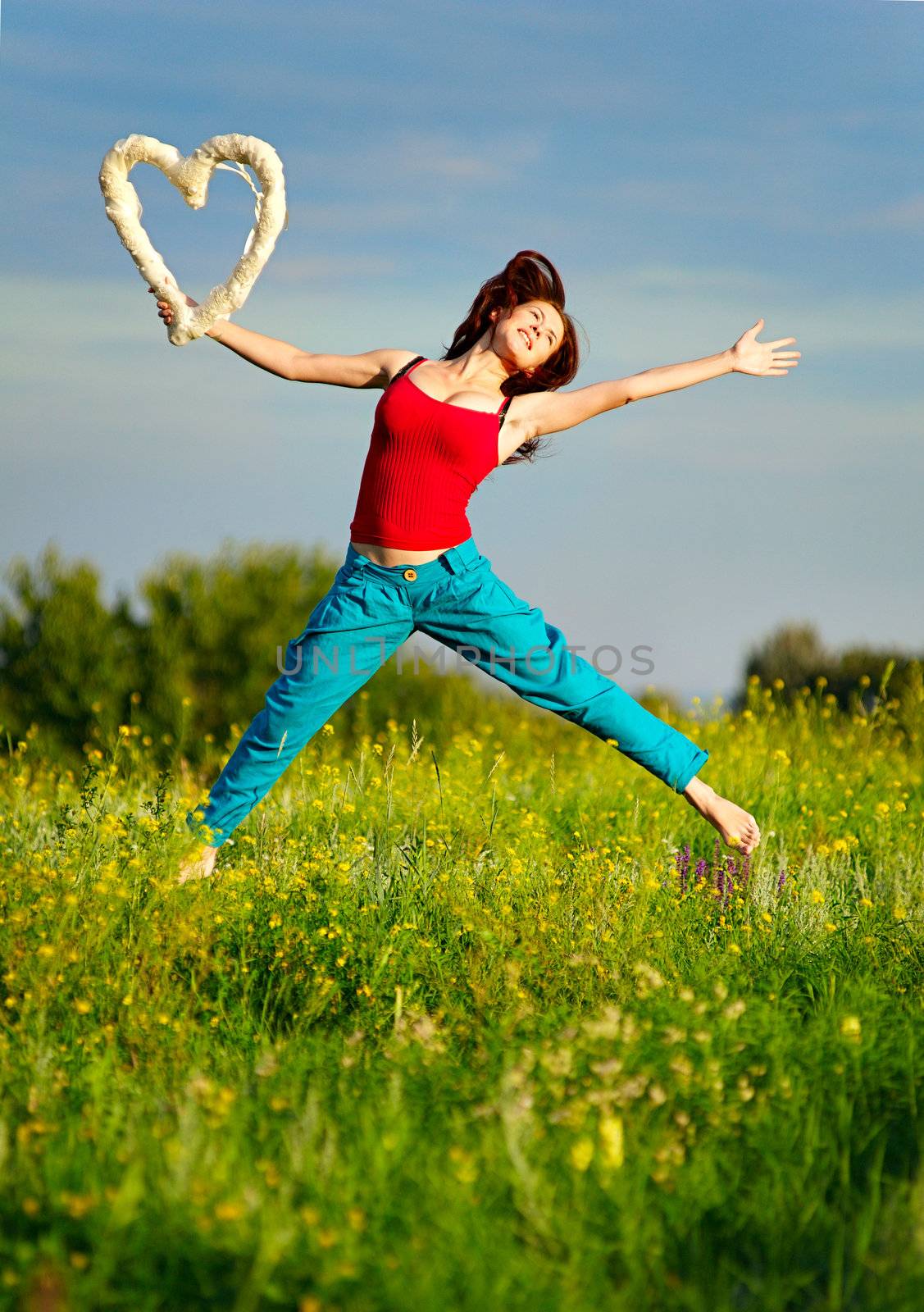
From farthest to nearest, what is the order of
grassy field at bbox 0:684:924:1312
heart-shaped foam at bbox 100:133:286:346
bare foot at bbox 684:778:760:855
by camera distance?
bare foot at bbox 684:778:760:855 → heart-shaped foam at bbox 100:133:286:346 → grassy field at bbox 0:684:924:1312

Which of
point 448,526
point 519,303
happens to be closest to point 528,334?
point 519,303

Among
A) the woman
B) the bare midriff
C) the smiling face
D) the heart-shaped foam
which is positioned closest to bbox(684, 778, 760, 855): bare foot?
the woman

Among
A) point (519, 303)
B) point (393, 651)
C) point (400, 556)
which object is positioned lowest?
point (393, 651)

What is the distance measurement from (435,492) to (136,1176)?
2696mm

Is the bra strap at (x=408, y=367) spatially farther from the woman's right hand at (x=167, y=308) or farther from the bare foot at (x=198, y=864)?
the bare foot at (x=198, y=864)

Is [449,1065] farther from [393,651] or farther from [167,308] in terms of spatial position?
[167,308]

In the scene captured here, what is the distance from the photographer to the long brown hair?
4.68m

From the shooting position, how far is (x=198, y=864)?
4418 mm

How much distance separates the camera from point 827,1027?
322cm

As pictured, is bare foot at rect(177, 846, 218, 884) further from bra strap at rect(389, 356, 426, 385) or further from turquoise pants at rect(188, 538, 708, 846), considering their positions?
bra strap at rect(389, 356, 426, 385)

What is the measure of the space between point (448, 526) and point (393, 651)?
1.67 ft

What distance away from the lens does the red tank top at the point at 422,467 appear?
443 centimetres

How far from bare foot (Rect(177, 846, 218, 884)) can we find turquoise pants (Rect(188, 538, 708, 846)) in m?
0.09

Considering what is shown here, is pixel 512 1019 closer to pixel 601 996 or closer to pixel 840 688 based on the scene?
pixel 601 996
